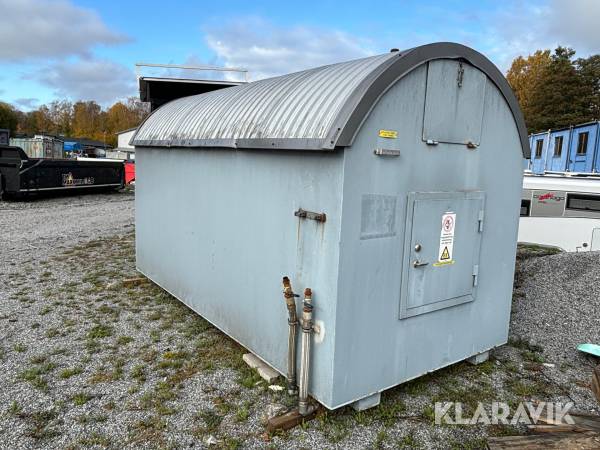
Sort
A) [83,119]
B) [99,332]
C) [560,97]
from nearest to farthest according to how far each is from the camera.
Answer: [99,332] < [560,97] < [83,119]

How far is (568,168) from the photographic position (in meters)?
19.6

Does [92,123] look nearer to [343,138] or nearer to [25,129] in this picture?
[25,129]

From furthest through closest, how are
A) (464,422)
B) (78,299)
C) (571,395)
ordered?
(78,299) → (571,395) → (464,422)

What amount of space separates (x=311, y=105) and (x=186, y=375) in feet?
8.81

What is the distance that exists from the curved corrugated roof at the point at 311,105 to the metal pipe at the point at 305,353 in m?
1.16

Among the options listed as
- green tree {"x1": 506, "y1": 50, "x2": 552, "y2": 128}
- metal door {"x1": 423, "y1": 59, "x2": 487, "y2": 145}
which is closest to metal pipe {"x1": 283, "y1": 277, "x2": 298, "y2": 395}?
metal door {"x1": 423, "y1": 59, "x2": 487, "y2": 145}

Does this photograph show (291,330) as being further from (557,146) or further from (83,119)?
(83,119)

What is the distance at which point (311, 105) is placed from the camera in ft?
12.3

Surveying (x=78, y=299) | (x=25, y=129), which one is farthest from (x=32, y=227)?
(x=25, y=129)

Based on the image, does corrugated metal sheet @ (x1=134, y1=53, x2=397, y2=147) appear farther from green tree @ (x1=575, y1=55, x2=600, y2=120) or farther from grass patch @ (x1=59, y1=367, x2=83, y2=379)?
green tree @ (x1=575, y1=55, x2=600, y2=120)

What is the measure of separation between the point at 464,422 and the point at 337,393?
108cm

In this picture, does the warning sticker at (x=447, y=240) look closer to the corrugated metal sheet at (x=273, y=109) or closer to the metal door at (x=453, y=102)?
the metal door at (x=453, y=102)

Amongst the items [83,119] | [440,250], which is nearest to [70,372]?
[440,250]

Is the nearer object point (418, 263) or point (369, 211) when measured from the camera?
point (369, 211)
